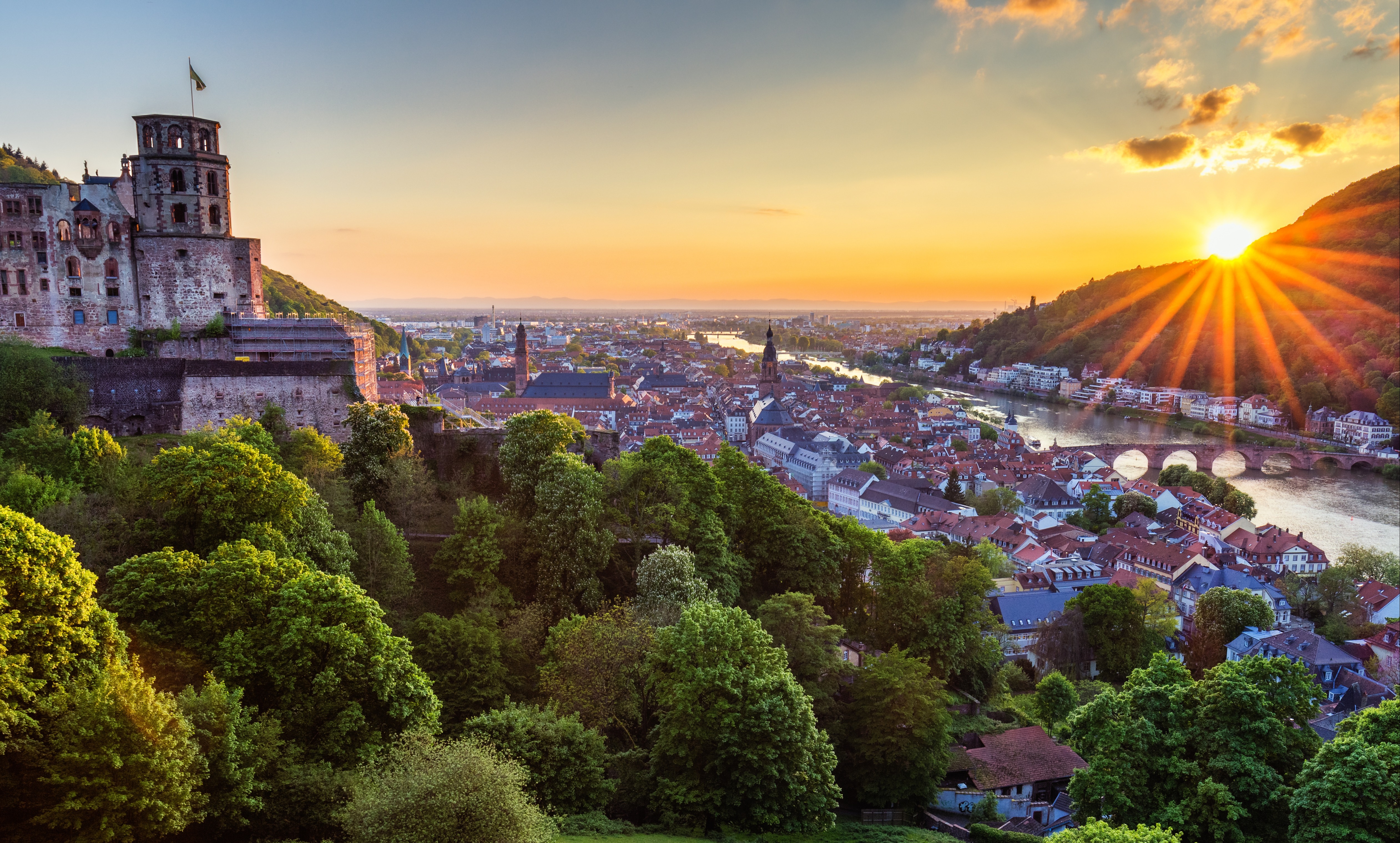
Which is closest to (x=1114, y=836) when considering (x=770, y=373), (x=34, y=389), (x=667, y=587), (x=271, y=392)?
(x=667, y=587)

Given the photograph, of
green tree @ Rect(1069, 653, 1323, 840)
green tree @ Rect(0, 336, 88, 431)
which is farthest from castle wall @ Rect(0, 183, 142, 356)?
green tree @ Rect(1069, 653, 1323, 840)

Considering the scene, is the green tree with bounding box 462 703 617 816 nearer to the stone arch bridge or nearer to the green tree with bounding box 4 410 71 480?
the green tree with bounding box 4 410 71 480

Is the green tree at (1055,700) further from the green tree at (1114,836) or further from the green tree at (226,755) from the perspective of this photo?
the green tree at (226,755)

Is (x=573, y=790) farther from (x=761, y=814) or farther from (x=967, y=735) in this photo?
(x=967, y=735)

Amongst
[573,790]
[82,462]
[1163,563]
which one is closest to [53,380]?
[82,462]

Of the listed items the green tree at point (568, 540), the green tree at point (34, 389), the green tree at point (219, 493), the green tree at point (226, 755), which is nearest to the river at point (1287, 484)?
the green tree at point (568, 540)
